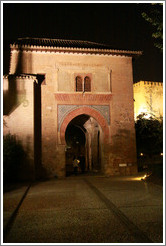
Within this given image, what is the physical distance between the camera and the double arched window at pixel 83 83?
15.3 m

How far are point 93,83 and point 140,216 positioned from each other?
10.6 meters

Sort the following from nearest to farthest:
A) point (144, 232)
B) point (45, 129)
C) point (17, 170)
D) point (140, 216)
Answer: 1. point (144, 232)
2. point (140, 216)
3. point (17, 170)
4. point (45, 129)

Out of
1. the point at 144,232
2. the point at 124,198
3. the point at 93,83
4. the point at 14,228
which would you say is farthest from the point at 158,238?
the point at 93,83

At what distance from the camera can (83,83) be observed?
1527cm

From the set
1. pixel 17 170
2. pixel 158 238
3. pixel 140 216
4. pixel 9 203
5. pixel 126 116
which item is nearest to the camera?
pixel 158 238

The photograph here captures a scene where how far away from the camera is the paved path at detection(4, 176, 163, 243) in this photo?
4.62 metres

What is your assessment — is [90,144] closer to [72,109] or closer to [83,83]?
[72,109]

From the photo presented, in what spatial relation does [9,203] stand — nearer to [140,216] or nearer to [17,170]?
[140,216]

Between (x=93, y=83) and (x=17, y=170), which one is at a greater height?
(x=93, y=83)

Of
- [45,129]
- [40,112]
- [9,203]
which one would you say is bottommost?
[9,203]

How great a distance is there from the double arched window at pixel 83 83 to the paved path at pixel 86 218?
7833 millimetres

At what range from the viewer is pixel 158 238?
444 cm

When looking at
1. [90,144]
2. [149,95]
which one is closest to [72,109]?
[90,144]

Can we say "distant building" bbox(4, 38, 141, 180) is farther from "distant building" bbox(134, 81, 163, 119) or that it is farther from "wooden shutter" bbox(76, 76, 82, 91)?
"distant building" bbox(134, 81, 163, 119)
